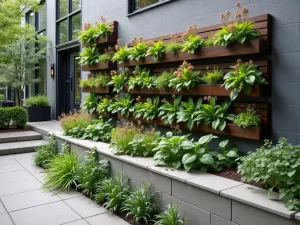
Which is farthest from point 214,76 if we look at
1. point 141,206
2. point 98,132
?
point 98,132

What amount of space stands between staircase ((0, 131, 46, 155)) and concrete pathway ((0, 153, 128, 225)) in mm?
1575

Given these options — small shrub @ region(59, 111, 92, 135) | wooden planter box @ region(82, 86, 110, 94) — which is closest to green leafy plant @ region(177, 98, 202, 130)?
wooden planter box @ region(82, 86, 110, 94)

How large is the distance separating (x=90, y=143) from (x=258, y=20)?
2.96 metres

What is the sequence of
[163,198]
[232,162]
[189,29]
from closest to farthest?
[163,198], [232,162], [189,29]

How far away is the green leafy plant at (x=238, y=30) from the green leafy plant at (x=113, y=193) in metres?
2.01

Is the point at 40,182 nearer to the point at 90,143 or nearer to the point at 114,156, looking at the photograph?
the point at 90,143

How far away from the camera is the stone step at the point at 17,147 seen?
232 inches

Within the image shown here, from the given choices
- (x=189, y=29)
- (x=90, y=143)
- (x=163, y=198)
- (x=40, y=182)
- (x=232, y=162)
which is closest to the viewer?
(x=163, y=198)

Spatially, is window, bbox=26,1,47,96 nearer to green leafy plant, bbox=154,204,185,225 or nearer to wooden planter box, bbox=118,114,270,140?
wooden planter box, bbox=118,114,270,140

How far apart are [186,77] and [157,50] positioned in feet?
2.45

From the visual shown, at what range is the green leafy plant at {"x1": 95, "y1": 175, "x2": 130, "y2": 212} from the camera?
10.4ft

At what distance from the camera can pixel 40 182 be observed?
4199mm

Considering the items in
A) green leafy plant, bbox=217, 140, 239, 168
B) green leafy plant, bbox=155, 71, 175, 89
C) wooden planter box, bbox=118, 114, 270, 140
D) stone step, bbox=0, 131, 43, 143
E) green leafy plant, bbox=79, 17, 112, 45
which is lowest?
stone step, bbox=0, 131, 43, 143

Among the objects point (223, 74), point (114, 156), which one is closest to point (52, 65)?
point (114, 156)
